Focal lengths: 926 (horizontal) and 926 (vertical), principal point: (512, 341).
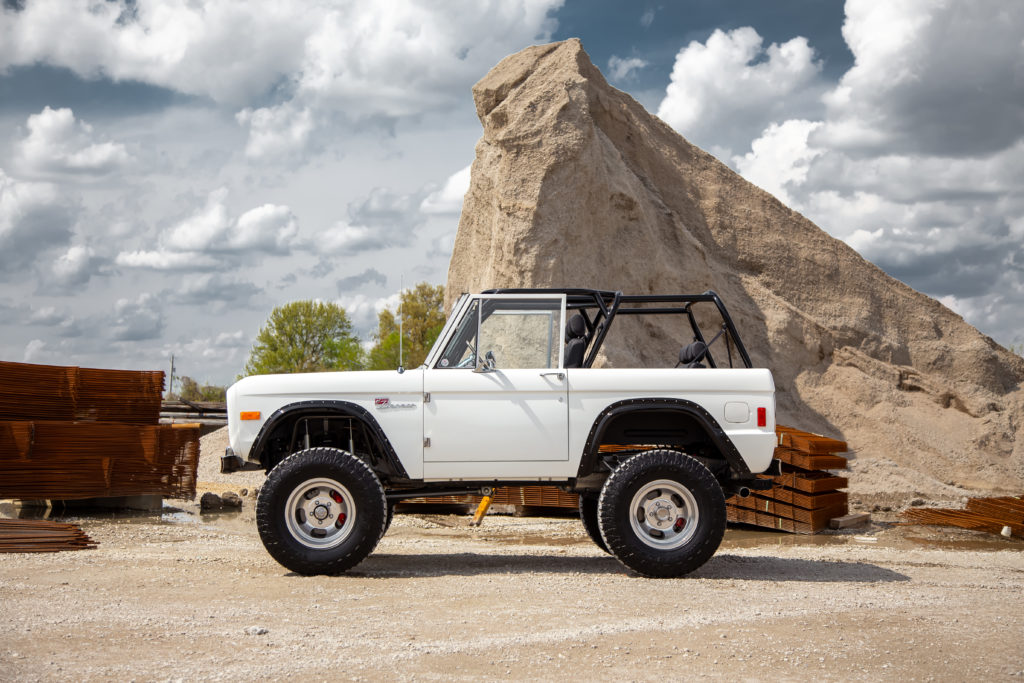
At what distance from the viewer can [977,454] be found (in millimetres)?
19078

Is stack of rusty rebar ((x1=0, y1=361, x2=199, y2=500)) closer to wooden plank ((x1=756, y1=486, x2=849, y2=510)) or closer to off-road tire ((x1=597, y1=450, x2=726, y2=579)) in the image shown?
off-road tire ((x1=597, y1=450, x2=726, y2=579))

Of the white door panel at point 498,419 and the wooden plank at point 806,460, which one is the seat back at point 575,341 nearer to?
the white door panel at point 498,419

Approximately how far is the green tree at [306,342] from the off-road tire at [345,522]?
162ft

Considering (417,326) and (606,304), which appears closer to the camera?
(606,304)

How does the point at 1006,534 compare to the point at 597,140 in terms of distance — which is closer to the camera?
the point at 1006,534

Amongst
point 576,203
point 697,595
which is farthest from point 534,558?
point 576,203

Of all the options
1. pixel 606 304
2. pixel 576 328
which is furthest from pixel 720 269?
pixel 576 328

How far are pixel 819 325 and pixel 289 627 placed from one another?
17.4 meters

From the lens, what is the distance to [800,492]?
1208 centimetres

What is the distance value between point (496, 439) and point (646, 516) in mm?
1386

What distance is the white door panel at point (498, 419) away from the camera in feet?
25.2

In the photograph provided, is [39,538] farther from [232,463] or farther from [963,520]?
[963,520]

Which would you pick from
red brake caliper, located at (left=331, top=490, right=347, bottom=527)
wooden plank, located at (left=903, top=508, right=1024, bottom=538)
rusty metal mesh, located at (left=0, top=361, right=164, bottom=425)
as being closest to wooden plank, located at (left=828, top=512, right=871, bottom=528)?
wooden plank, located at (left=903, top=508, right=1024, bottom=538)

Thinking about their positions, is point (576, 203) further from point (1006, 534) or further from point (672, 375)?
point (672, 375)
